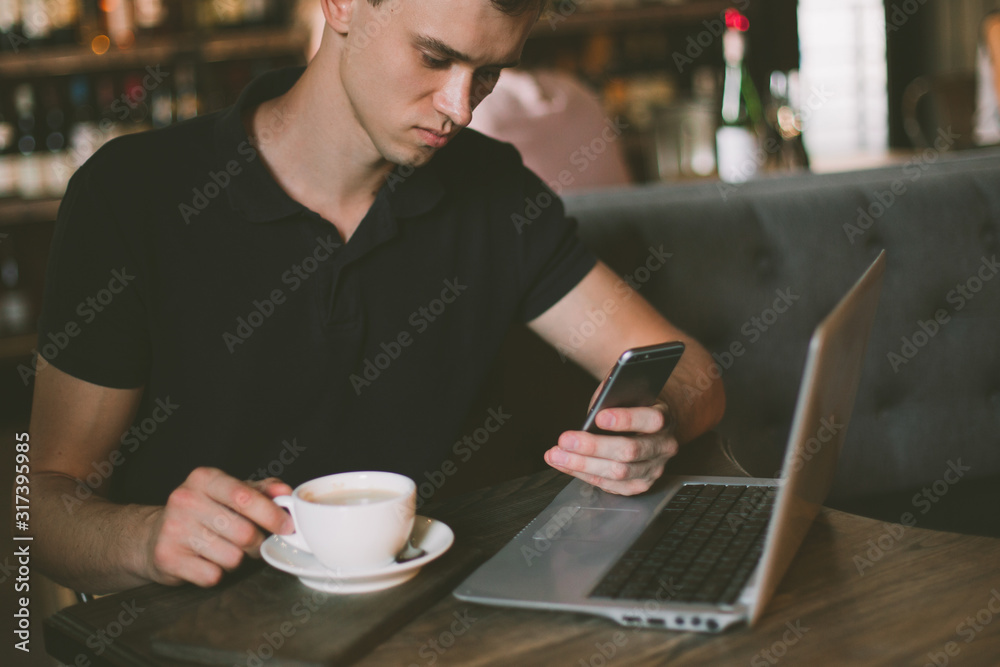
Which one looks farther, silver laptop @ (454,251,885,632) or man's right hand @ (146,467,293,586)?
man's right hand @ (146,467,293,586)

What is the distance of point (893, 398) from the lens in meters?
1.56

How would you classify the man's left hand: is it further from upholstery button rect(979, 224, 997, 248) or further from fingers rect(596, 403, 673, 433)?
upholstery button rect(979, 224, 997, 248)

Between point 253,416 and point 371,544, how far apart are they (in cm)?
Answer: 44

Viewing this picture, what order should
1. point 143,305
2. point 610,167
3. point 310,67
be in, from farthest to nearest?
point 610,167, point 310,67, point 143,305

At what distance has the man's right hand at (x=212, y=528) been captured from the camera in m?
0.70

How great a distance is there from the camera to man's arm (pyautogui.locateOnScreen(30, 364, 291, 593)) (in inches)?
27.7

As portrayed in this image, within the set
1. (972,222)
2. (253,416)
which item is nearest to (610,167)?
(972,222)

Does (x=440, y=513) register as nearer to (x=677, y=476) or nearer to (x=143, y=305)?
(x=677, y=476)

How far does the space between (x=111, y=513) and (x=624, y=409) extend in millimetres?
474

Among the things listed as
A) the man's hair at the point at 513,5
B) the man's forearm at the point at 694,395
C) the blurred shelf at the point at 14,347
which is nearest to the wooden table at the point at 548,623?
the man's forearm at the point at 694,395

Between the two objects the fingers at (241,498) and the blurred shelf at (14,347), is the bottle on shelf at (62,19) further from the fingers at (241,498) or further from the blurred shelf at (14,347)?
the fingers at (241,498)

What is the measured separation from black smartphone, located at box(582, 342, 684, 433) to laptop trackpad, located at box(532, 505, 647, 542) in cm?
8

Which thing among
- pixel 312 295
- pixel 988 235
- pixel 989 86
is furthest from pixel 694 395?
pixel 989 86

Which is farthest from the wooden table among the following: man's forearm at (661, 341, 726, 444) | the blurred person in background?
the blurred person in background
